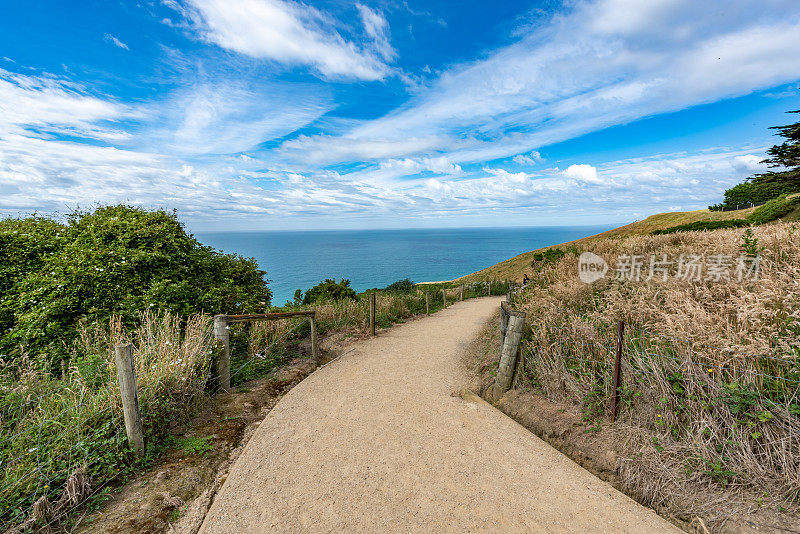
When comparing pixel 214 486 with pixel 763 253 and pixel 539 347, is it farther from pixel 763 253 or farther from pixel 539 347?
pixel 763 253

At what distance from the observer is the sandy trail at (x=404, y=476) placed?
318 cm

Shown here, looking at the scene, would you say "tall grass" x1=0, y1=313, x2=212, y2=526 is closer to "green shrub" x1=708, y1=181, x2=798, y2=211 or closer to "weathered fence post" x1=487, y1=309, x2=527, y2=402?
"weathered fence post" x1=487, y1=309, x2=527, y2=402

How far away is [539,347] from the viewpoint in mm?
5566

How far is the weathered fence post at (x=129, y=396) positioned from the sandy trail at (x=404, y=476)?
117 cm

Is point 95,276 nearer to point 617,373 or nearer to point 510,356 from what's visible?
point 510,356

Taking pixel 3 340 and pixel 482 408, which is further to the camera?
pixel 3 340

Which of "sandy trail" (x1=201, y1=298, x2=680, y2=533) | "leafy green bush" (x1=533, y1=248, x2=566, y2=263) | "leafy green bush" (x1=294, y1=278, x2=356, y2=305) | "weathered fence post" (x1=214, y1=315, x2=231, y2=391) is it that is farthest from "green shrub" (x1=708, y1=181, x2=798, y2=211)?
"weathered fence post" (x1=214, y1=315, x2=231, y2=391)

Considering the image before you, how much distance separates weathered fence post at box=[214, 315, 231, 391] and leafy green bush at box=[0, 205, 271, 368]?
4.88 feet

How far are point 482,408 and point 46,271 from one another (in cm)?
916

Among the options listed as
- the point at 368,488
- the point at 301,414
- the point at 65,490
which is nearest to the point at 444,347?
the point at 301,414

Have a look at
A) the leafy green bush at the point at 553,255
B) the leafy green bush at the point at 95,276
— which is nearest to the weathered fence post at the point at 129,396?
the leafy green bush at the point at 95,276

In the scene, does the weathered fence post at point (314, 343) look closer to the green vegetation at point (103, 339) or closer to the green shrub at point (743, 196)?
the green vegetation at point (103, 339)

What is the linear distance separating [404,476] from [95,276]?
6.95m

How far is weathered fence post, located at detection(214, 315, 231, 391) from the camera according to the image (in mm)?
5809
